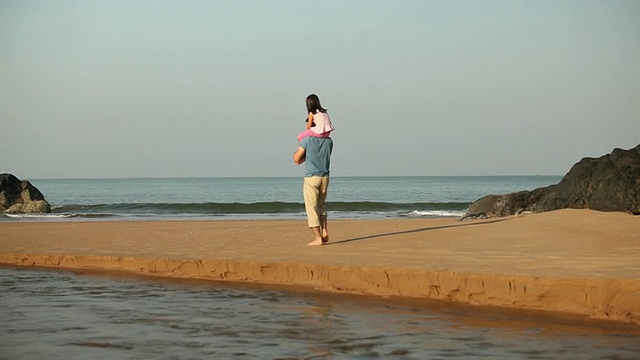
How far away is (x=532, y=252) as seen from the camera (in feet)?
30.9

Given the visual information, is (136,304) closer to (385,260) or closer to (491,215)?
(385,260)

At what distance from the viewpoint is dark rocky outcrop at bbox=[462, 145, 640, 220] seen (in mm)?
14445

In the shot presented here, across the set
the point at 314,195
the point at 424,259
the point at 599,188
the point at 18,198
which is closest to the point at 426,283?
the point at 424,259

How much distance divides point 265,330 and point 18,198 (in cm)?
3115

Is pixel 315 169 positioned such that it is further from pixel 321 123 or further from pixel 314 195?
pixel 321 123

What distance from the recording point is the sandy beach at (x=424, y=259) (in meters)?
7.14

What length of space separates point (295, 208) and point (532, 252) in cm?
3226

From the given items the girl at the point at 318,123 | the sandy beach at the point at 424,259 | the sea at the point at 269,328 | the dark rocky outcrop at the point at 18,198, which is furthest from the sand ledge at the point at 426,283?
the dark rocky outcrop at the point at 18,198

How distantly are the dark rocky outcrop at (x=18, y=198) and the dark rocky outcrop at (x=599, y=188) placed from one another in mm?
21394

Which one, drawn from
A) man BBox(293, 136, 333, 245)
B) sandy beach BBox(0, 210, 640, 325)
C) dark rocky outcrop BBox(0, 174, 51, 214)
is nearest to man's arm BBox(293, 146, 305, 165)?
man BBox(293, 136, 333, 245)

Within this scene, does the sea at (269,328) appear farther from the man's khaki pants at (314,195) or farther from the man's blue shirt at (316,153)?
the man's blue shirt at (316,153)

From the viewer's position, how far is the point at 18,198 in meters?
35.1

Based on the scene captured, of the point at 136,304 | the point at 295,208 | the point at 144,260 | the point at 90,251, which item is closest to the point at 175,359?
the point at 136,304

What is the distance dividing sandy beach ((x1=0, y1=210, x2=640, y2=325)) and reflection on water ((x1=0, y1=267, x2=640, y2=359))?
1.60 feet
